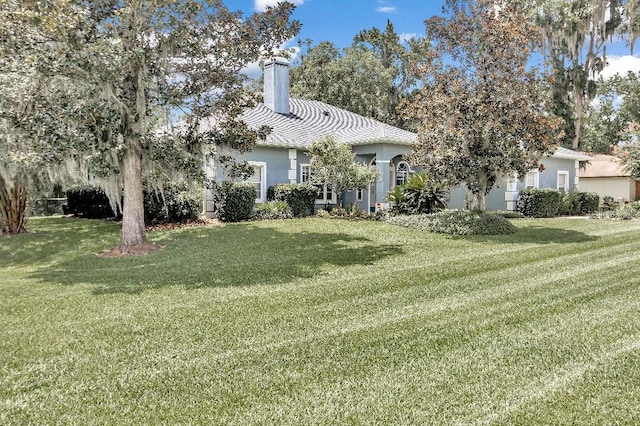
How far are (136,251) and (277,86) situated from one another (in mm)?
12027

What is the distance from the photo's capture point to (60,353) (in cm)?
412

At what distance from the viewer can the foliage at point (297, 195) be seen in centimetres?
1631

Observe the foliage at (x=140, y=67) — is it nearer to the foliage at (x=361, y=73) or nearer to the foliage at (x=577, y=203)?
the foliage at (x=577, y=203)

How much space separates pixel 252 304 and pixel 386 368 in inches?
91.9

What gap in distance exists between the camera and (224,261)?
8641 millimetres

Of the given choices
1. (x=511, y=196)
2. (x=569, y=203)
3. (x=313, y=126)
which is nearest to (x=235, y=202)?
(x=313, y=126)

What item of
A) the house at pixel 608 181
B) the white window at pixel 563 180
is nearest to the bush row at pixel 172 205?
the white window at pixel 563 180

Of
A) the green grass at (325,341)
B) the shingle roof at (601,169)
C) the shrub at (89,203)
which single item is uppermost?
the shingle roof at (601,169)

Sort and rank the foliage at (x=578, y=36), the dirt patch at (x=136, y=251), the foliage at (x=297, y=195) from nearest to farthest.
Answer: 1. the dirt patch at (x=136, y=251)
2. the foliage at (x=297, y=195)
3. the foliage at (x=578, y=36)

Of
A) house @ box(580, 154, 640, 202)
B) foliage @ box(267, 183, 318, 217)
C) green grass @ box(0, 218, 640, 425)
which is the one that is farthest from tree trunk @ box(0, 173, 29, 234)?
house @ box(580, 154, 640, 202)

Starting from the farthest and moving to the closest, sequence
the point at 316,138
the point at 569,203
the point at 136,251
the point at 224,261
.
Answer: the point at 569,203 < the point at 316,138 < the point at 136,251 < the point at 224,261

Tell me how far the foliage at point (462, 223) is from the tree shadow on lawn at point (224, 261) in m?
2.54

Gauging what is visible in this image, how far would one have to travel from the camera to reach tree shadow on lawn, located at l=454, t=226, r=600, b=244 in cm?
1112

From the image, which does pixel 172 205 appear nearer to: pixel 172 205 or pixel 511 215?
pixel 172 205
